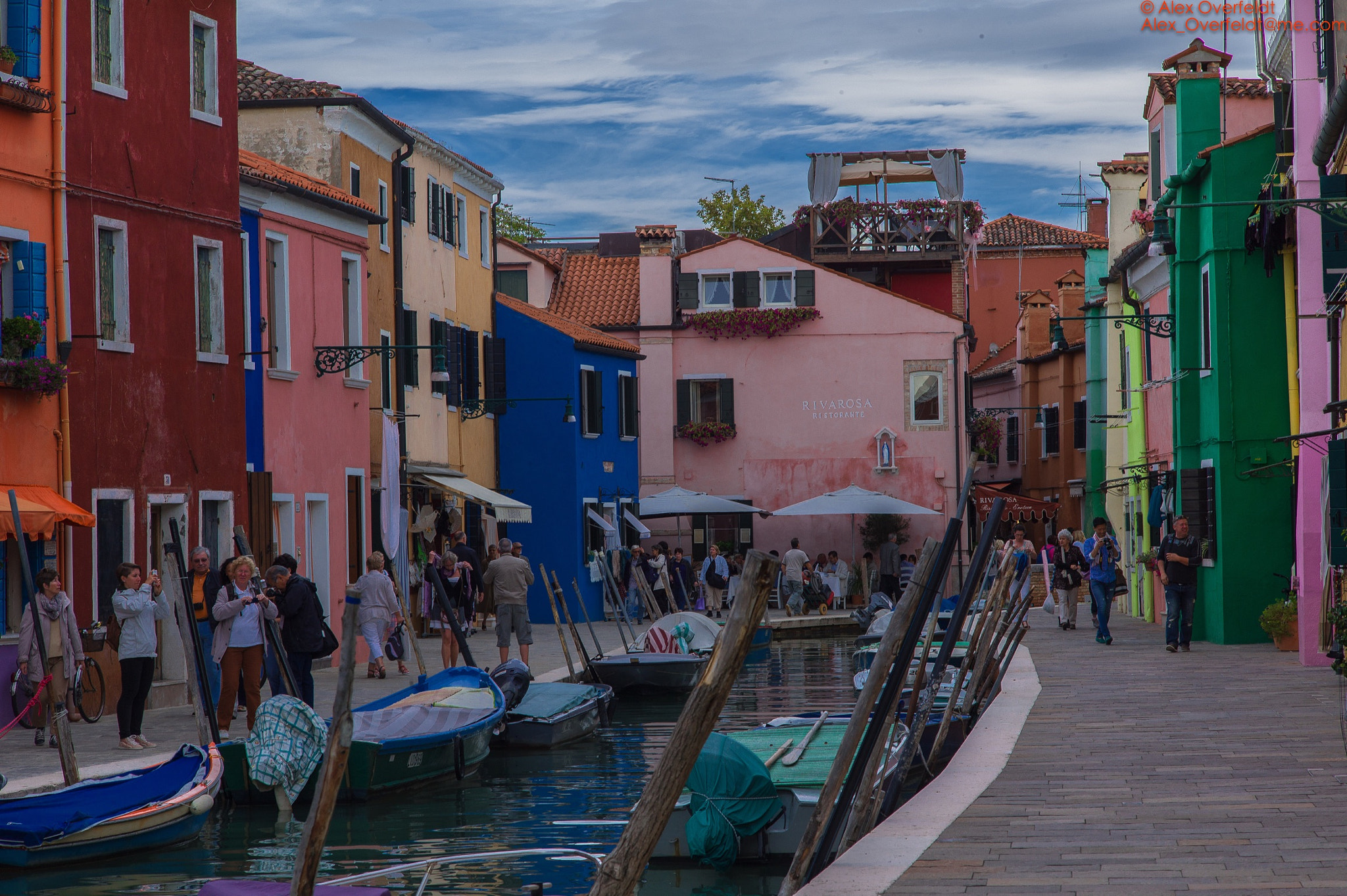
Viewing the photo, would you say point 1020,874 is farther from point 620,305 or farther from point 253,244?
point 620,305

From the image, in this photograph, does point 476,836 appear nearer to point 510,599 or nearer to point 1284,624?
point 510,599

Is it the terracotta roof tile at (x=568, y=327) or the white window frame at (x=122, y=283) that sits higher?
the terracotta roof tile at (x=568, y=327)

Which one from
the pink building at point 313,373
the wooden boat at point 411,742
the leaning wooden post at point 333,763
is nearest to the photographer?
the leaning wooden post at point 333,763

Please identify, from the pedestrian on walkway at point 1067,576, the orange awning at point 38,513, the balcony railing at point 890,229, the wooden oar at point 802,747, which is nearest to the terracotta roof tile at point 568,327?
the balcony railing at point 890,229

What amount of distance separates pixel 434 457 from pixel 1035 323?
26.4 meters

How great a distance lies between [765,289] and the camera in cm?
4362

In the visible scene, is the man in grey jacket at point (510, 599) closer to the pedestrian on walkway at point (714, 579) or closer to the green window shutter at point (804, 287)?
the pedestrian on walkway at point (714, 579)

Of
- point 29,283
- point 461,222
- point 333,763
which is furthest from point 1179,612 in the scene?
point 461,222

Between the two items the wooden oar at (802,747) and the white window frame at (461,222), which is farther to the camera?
the white window frame at (461,222)

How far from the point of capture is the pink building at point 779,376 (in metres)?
43.2

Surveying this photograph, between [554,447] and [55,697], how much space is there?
76.8ft

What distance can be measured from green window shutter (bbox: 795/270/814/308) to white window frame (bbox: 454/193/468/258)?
451 inches

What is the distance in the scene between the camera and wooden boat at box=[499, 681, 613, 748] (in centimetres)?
1698

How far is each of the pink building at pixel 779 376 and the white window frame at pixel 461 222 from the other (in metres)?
8.94
